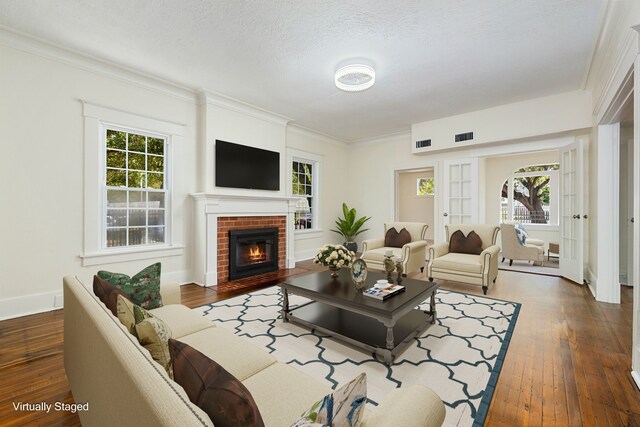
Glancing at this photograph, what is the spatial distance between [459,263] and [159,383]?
12.6ft

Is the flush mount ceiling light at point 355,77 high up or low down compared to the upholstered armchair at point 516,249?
up

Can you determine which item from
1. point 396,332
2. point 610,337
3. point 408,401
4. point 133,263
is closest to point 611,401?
point 610,337

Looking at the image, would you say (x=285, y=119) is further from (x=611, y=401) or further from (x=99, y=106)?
(x=611, y=401)

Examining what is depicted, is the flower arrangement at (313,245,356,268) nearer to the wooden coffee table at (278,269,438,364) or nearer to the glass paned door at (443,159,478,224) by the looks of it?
the wooden coffee table at (278,269,438,364)

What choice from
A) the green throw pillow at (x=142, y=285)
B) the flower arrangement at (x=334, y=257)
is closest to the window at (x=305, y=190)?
the flower arrangement at (x=334, y=257)

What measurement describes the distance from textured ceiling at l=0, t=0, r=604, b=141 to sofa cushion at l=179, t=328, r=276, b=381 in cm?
258

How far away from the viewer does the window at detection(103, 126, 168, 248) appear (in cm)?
361

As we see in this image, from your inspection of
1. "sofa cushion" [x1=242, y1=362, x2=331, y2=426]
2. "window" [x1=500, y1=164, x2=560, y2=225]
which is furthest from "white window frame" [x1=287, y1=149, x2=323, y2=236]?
"window" [x1=500, y1=164, x2=560, y2=225]

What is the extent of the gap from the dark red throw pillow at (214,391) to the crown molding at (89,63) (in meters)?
3.87

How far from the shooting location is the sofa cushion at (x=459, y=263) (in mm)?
3688

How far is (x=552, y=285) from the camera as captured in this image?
4.12m

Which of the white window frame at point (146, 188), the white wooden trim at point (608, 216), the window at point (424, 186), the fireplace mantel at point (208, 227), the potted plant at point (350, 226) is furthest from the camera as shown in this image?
the window at point (424, 186)

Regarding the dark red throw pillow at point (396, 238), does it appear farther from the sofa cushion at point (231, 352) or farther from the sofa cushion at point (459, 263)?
the sofa cushion at point (231, 352)

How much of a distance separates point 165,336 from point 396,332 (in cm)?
185
